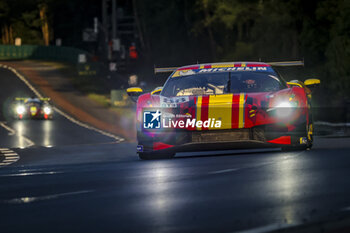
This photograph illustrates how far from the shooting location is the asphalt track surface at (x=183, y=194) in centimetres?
686

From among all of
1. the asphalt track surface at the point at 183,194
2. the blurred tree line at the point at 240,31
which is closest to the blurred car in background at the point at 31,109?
the blurred tree line at the point at 240,31

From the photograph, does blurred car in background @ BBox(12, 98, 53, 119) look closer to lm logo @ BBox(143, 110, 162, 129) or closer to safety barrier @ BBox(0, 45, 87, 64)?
lm logo @ BBox(143, 110, 162, 129)

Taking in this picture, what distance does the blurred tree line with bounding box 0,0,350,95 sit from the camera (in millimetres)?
49938

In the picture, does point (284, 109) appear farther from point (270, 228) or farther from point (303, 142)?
point (270, 228)

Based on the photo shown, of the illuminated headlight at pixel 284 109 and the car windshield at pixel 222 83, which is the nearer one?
the illuminated headlight at pixel 284 109

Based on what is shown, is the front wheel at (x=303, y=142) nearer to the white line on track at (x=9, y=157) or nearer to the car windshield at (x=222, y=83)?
the car windshield at (x=222, y=83)

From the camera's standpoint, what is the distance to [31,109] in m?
42.0

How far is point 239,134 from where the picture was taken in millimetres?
12172

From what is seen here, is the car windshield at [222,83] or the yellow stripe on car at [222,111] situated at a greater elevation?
the car windshield at [222,83]

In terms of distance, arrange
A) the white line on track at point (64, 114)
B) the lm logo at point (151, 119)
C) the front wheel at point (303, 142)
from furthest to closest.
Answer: the white line on track at point (64, 114)
the lm logo at point (151, 119)
the front wheel at point (303, 142)

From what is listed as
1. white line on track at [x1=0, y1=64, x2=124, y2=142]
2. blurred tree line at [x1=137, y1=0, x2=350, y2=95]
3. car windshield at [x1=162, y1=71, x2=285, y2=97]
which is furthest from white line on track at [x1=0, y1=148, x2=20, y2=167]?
blurred tree line at [x1=137, y1=0, x2=350, y2=95]

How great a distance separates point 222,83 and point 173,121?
1.48 meters

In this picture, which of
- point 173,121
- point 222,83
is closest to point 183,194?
point 173,121

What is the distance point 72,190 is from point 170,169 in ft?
7.35
